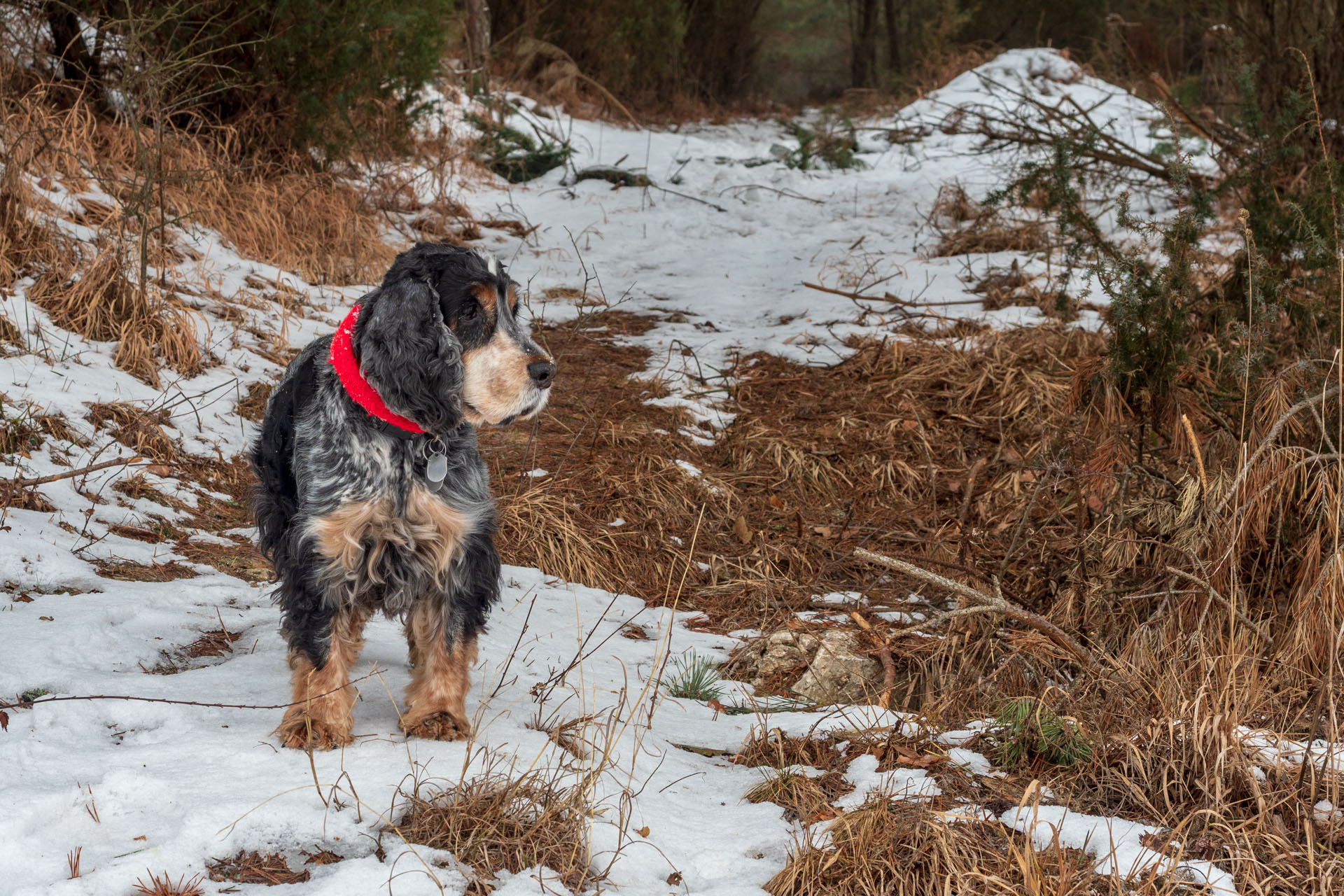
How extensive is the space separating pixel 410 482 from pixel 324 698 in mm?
603

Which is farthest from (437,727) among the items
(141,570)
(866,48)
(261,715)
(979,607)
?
(866,48)

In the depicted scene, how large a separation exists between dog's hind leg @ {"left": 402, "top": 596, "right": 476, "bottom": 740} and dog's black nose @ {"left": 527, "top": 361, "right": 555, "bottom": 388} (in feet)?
2.24

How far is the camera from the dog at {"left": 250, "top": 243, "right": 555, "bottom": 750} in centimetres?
298

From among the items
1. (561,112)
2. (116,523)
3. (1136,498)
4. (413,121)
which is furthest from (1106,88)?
(116,523)

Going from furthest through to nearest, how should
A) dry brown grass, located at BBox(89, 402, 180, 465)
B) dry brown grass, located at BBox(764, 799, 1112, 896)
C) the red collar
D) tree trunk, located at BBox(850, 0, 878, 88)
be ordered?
tree trunk, located at BBox(850, 0, 878, 88) < dry brown grass, located at BBox(89, 402, 180, 465) < the red collar < dry brown grass, located at BBox(764, 799, 1112, 896)

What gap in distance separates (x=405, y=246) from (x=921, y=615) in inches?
238

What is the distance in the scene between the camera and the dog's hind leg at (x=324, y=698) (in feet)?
9.62

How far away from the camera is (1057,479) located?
13.7 ft

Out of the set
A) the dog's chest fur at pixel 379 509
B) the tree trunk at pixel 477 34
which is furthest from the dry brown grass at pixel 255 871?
the tree trunk at pixel 477 34

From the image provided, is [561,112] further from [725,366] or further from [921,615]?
[921,615]

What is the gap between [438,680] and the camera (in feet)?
10.2

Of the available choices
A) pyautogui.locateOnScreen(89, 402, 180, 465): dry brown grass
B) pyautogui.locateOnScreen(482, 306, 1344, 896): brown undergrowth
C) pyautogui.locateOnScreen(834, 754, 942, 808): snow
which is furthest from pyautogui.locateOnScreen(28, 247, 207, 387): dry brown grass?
pyautogui.locateOnScreen(834, 754, 942, 808): snow

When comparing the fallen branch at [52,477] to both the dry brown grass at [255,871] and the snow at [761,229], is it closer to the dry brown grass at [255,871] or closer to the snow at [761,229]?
the dry brown grass at [255,871]

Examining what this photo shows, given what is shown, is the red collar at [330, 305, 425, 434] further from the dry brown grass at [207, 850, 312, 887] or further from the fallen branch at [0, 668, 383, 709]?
the dry brown grass at [207, 850, 312, 887]
